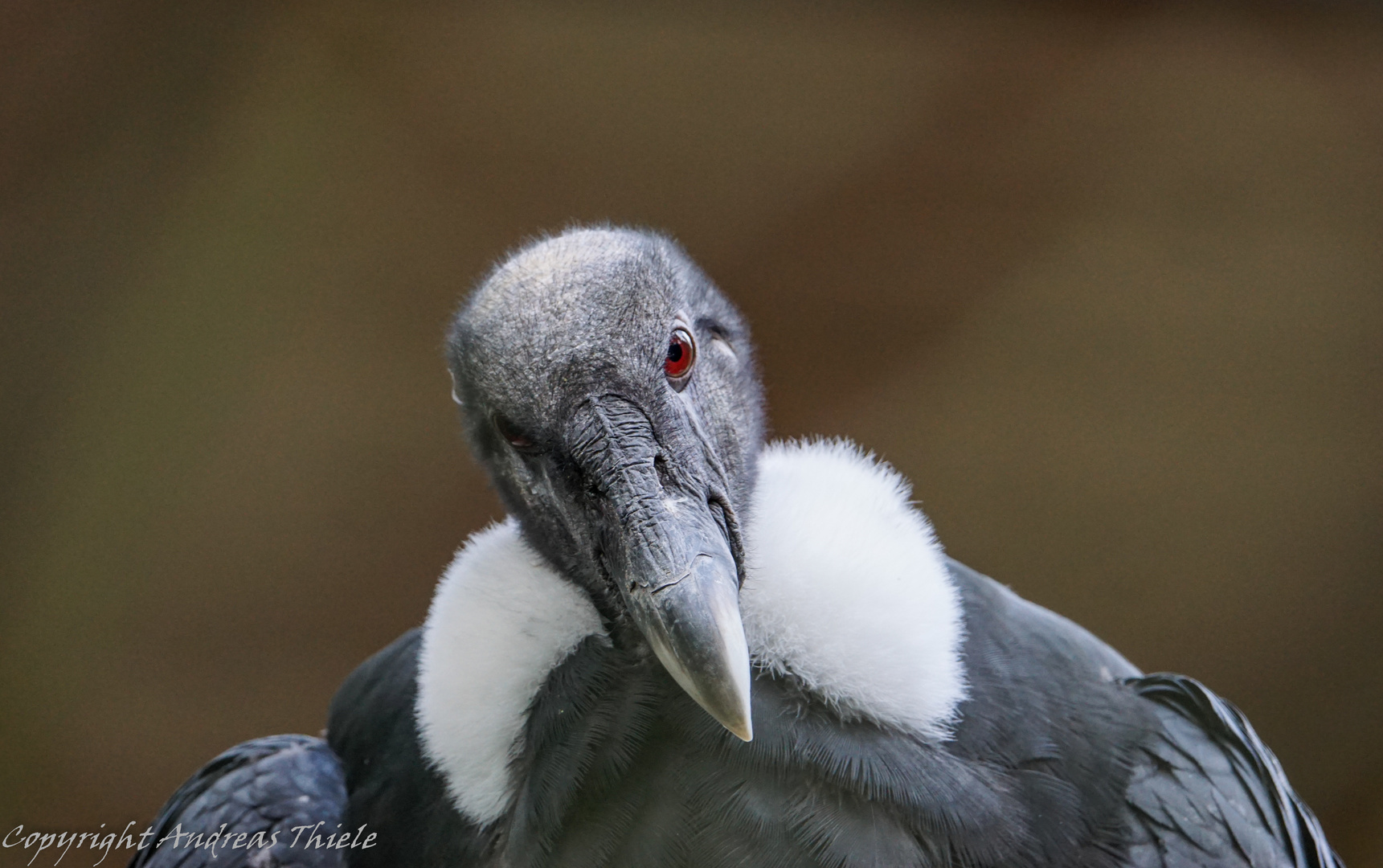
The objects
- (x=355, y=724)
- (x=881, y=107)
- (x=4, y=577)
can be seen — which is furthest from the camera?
(x=4, y=577)

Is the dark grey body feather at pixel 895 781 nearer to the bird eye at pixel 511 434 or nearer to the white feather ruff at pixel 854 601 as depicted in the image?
the white feather ruff at pixel 854 601

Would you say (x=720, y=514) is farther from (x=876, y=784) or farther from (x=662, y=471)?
(x=876, y=784)

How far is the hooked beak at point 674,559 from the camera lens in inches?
48.5

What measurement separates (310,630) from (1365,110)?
3.28 m

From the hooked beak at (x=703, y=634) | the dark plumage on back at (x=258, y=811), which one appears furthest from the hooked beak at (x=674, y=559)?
the dark plumage on back at (x=258, y=811)

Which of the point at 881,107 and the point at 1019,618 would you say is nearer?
the point at 1019,618

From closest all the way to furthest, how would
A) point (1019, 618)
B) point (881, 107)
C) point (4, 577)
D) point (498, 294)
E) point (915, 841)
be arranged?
1. point (915, 841)
2. point (498, 294)
3. point (1019, 618)
4. point (881, 107)
5. point (4, 577)

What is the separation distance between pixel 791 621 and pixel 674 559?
0.86ft

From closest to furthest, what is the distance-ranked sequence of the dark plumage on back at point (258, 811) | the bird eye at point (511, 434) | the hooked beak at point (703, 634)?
the hooked beak at point (703, 634) < the bird eye at point (511, 434) < the dark plumage on back at point (258, 811)

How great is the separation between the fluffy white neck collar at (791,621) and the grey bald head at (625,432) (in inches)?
2.6

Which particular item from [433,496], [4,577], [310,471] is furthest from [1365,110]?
[4,577]

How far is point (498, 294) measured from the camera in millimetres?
1571

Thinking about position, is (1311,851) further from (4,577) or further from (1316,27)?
(4,577)

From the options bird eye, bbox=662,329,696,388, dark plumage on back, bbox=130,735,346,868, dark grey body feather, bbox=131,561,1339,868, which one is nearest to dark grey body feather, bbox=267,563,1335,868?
dark grey body feather, bbox=131,561,1339,868
